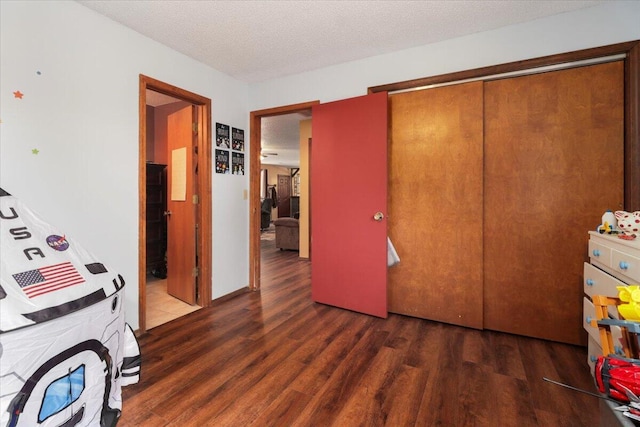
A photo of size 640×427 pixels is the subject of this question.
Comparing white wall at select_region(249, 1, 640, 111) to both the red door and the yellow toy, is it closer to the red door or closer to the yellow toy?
the red door

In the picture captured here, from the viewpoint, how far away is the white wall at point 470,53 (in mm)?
2123

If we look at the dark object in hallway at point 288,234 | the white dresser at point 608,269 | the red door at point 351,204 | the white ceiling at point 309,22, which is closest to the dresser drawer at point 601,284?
the white dresser at point 608,269

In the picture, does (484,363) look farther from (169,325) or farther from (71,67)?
(71,67)

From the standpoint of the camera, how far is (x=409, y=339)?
239 centimetres

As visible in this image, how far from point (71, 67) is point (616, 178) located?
3868 millimetres

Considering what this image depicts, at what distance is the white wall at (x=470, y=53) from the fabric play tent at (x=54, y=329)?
2.56 meters

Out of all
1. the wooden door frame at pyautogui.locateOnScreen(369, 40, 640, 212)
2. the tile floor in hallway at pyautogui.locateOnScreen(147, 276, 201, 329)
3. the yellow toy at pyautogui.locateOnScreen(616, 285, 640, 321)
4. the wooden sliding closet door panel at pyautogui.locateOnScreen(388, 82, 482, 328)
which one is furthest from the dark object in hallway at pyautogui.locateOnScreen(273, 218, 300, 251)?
the yellow toy at pyautogui.locateOnScreen(616, 285, 640, 321)

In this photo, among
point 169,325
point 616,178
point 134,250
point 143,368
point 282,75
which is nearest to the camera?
point 143,368

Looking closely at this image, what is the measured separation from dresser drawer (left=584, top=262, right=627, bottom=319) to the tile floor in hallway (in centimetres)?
319

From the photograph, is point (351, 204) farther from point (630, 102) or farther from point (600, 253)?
point (630, 102)

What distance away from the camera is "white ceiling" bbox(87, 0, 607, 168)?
6.95 ft

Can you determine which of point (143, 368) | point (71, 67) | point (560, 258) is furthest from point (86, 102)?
point (560, 258)

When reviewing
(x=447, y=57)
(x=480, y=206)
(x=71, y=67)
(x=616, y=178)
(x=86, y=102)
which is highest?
(x=447, y=57)

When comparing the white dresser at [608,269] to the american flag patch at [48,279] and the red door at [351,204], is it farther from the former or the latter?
the american flag patch at [48,279]
